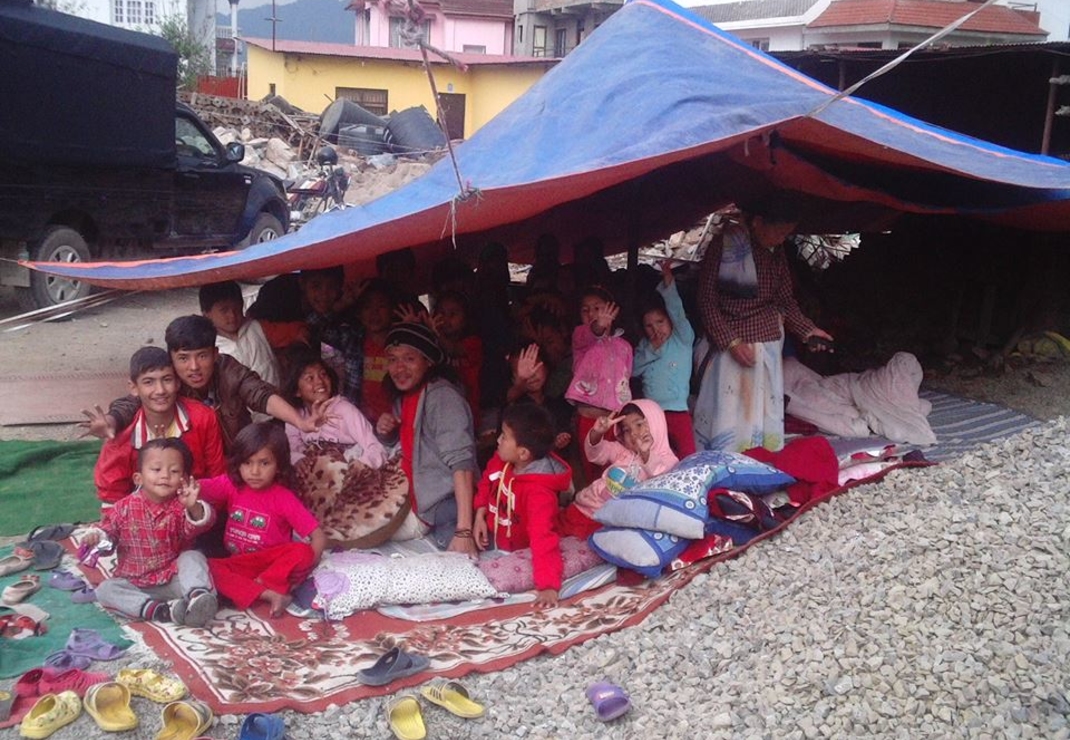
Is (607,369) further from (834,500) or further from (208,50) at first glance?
(208,50)

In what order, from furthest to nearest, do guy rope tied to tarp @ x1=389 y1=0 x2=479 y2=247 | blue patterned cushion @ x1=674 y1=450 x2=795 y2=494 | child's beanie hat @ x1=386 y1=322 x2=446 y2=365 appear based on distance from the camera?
child's beanie hat @ x1=386 y1=322 x2=446 y2=365
blue patterned cushion @ x1=674 y1=450 x2=795 y2=494
guy rope tied to tarp @ x1=389 y1=0 x2=479 y2=247

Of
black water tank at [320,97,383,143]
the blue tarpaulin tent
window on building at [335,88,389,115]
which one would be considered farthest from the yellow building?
the blue tarpaulin tent

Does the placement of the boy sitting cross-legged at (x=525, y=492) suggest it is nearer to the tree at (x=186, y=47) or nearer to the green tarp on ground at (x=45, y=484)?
the green tarp on ground at (x=45, y=484)

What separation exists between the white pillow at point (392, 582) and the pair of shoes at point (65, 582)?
2.51ft

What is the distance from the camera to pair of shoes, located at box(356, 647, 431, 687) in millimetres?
2521

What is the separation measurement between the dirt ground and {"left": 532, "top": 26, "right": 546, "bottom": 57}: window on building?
828 inches

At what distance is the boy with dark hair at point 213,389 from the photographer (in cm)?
325

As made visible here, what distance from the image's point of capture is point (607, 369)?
152 inches

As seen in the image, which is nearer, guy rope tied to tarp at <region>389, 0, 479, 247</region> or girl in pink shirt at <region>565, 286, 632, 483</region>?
guy rope tied to tarp at <region>389, 0, 479, 247</region>

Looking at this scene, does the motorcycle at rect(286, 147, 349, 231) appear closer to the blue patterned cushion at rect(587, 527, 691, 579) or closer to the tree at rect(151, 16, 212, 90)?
the tree at rect(151, 16, 212, 90)

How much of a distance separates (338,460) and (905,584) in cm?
195

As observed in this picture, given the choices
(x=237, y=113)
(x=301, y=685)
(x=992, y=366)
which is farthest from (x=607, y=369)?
(x=237, y=113)

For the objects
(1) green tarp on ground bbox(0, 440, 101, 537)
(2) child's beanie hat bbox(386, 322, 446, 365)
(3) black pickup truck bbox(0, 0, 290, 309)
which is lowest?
(1) green tarp on ground bbox(0, 440, 101, 537)

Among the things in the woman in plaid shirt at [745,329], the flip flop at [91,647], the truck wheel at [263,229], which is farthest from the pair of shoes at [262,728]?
the truck wheel at [263,229]
